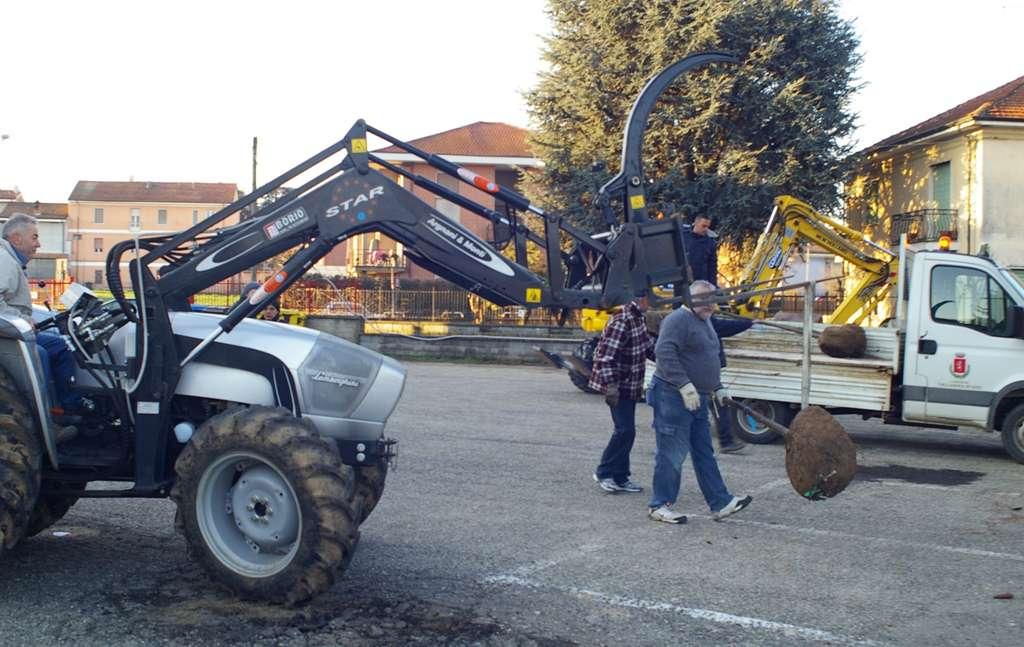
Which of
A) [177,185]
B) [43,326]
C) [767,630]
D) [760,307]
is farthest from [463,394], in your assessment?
[177,185]

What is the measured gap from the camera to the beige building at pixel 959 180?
29266 mm

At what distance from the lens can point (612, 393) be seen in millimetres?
9250

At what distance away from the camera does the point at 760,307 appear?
16.7m

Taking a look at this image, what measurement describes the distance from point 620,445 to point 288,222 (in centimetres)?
432

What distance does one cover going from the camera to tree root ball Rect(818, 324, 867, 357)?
12328mm

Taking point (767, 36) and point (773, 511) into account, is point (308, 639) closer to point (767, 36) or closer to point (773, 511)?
point (773, 511)

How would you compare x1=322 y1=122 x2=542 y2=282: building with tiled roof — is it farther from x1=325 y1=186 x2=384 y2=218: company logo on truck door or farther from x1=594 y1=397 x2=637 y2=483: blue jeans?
x1=325 y1=186 x2=384 y2=218: company logo on truck door

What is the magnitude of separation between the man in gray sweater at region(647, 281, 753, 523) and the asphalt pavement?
0.88 ft

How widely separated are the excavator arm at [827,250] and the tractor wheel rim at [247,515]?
11576 mm

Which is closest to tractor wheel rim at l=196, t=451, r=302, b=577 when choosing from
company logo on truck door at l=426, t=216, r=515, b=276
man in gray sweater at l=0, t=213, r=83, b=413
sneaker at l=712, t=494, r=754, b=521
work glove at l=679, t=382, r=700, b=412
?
man in gray sweater at l=0, t=213, r=83, b=413

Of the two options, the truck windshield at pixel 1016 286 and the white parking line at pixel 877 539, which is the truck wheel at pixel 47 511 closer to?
the white parking line at pixel 877 539

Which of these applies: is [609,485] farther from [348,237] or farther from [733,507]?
[348,237]

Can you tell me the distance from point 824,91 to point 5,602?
27035 mm

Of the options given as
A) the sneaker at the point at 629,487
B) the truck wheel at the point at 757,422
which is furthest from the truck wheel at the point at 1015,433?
the sneaker at the point at 629,487
